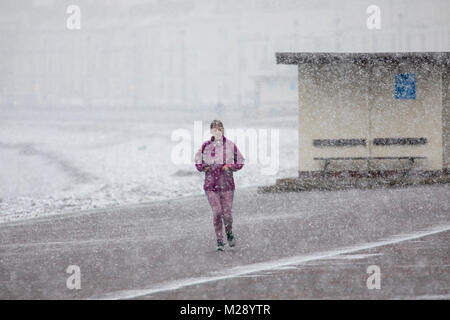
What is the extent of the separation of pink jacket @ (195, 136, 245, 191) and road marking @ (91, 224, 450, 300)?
128cm

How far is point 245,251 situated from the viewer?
9.62 metres

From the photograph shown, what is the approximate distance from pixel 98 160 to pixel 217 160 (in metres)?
30.2

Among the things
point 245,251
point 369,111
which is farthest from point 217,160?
point 369,111

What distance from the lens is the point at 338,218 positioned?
498 inches

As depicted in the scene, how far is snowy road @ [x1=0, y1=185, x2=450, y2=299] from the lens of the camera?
737 cm

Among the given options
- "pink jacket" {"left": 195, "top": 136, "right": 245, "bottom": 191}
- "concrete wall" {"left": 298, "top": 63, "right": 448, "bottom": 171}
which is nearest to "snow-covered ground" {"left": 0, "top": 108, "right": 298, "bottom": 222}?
"concrete wall" {"left": 298, "top": 63, "right": 448, "bottom": 171}

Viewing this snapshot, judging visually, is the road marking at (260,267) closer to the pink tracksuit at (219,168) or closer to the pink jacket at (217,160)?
the pink tracksuit at (219,168)

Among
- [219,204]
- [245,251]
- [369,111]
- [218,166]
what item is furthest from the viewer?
[369,111]

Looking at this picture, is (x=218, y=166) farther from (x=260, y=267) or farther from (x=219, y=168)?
(x=260, y=267)

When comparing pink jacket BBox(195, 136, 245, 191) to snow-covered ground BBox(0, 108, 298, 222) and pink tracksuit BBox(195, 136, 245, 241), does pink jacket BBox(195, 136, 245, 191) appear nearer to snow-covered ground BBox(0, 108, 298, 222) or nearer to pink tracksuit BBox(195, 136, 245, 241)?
pink tracksuit BBox(195, 136, 245, 241)

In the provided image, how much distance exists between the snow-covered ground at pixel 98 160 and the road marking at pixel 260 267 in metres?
8.19
